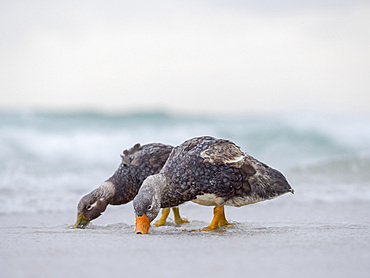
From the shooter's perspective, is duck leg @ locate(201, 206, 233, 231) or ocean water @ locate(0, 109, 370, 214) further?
ocean water @ locate(0, 109, 370, 214)

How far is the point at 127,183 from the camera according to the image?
23.2 feet

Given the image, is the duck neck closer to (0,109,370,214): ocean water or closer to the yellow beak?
the yellow beak

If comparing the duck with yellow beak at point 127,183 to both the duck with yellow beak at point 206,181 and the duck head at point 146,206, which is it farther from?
the duck head at point 146,206

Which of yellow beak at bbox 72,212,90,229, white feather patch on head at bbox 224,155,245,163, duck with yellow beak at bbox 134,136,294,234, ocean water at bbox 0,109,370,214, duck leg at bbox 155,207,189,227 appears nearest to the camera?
duck with yellow beak at bbox 134,136,294,234

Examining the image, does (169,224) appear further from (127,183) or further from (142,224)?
(142,224)

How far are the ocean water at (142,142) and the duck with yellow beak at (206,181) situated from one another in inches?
128

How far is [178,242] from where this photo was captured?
203 inches

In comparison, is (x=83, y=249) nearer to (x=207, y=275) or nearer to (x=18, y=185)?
(x=207, y=275)

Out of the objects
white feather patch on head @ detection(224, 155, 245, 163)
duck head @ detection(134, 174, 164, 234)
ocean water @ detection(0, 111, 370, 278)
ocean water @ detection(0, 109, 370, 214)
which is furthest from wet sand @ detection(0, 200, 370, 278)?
ocean water @ detection(0, 109, 370, 214)

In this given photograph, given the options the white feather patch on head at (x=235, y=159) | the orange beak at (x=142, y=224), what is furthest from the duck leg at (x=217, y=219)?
the orange beak at (x=142, y=224)

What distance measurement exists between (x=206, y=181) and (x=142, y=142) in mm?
16085

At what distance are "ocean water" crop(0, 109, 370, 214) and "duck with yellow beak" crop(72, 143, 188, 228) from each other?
185 centimetres

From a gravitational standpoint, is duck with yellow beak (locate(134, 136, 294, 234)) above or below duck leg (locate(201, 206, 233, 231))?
above

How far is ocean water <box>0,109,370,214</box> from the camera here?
34.5ft
